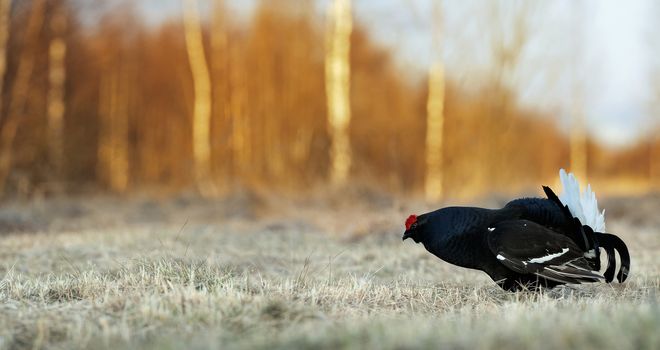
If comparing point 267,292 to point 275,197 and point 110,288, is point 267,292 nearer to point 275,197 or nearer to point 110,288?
point 110,288

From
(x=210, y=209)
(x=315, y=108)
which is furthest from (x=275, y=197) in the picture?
(x=315, y=108)

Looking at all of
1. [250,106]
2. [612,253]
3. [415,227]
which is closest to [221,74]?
[250,106]

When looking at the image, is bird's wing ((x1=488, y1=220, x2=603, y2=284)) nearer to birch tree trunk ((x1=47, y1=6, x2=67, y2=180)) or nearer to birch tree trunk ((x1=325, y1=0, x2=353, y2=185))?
birch tree trunk ((x1=325, y1=0, x2=353, y2=185))

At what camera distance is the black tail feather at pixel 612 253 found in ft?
14.1

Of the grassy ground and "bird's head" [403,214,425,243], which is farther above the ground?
"bird's head" [403,214,425,243]

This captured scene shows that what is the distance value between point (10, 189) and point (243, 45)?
1003 centimetres

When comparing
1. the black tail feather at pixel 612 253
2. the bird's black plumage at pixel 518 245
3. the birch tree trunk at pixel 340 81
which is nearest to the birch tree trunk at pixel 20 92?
the birch tree trunk at pixel 340 81

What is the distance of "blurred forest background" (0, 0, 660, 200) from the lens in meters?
15.1

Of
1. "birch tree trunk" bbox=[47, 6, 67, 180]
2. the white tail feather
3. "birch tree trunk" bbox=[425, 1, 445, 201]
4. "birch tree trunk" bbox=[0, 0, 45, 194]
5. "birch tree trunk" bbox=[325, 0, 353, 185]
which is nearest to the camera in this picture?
the white tail feather

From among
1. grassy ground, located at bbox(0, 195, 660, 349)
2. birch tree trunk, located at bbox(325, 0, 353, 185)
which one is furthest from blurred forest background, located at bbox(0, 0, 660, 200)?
grassy ground, located at bbox(0, 195, 660, 349)

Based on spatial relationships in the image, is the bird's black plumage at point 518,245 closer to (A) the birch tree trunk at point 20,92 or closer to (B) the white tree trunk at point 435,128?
(B) the white tree trunk at point 435,128

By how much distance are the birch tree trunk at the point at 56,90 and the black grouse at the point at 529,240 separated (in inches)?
587

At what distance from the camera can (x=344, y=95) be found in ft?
44.2

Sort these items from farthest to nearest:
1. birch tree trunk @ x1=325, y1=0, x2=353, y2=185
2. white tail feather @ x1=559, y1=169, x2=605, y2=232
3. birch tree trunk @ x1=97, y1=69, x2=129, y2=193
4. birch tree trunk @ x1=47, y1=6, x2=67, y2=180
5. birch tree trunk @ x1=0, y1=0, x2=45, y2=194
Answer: birch tree trunk @ x1=97, y1=69, x2=129, y2=193 < birch tree trunk @ x1=47, y1=6, x2=67, y2=180 < birch tree trunk @ x1=0, y1=0, x2=45, y2=194 < birch tree trunk @ x1=325, y1=0, x2=353, y2=185 < white tail feather @ x1=559, y1=169, x2=605, y2=232
